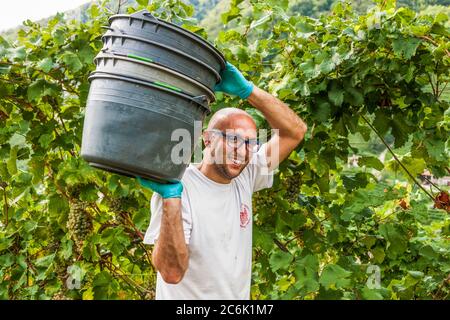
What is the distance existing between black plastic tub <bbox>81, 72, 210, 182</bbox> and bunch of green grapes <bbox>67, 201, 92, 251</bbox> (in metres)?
1.33

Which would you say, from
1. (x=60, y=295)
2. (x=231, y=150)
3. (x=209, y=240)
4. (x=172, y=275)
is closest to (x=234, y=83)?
(x=231, y=150)

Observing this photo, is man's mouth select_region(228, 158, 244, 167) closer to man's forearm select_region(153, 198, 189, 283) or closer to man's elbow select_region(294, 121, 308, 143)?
man's forearm select_region(153, 198, 189, 283)

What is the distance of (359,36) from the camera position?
2.54 meters

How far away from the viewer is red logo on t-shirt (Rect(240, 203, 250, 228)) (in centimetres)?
238

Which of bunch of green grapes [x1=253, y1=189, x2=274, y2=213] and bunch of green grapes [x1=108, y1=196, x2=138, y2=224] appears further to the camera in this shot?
bunch of green grapes [x1=108, y1=196, x2=138, y2=224]

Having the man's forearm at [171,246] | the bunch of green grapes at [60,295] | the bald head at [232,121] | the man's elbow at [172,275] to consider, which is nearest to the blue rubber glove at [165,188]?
the man's forearm at [171,246]

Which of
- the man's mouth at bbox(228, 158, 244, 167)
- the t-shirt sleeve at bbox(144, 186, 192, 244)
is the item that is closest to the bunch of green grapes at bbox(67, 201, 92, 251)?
the t-shirt sleeve at bbox(144, 186, 192, 244)

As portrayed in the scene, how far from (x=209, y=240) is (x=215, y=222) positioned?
0.07 metres

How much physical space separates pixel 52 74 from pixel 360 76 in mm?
1386

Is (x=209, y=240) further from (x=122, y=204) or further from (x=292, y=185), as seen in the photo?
(x=122, y=204)

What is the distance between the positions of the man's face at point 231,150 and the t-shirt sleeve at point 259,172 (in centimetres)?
23

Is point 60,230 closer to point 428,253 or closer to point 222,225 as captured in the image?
point 222,225

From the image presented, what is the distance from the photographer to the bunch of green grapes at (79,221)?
10.6ft

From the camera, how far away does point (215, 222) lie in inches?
89.0
